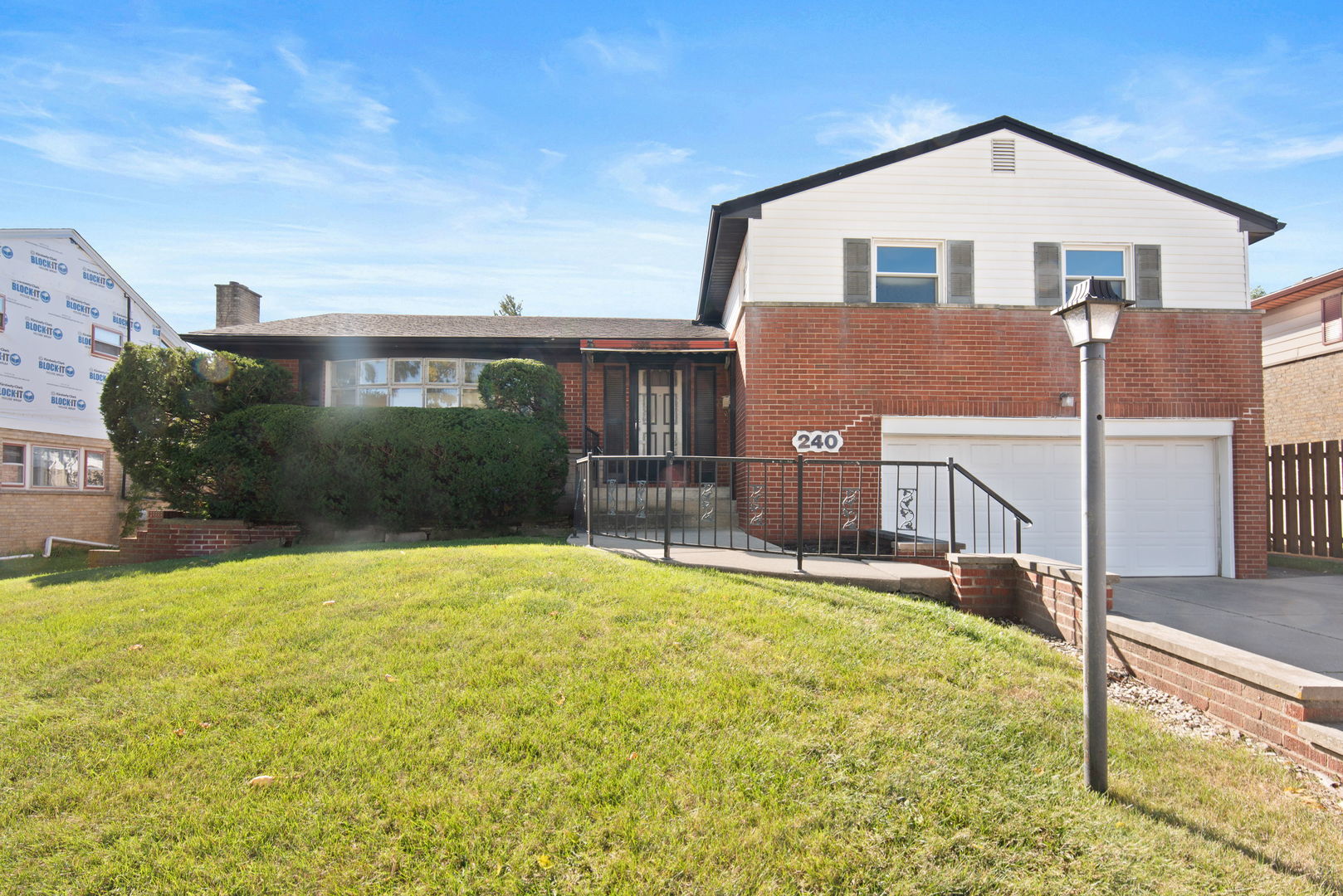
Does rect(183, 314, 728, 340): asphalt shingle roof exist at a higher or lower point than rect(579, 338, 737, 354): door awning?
higher

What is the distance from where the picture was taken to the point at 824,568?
6488mm

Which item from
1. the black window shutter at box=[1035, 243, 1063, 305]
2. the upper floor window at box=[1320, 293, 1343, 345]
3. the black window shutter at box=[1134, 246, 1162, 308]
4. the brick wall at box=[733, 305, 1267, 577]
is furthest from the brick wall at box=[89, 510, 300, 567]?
the upper floor window at box=[1320, 293, 1343, 345]

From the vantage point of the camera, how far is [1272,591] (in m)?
8.43

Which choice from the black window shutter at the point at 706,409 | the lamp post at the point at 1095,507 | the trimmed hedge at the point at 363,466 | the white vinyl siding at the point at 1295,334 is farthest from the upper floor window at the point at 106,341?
the white vinyl siding at the point at 1295,334

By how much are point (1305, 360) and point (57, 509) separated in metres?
27.4

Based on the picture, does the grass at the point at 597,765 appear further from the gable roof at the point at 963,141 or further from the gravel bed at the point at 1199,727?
the gable roof at the point at 963,141

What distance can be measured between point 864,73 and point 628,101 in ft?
9.49

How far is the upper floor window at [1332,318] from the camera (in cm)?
1276

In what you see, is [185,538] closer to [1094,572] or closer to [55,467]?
[1094,572]

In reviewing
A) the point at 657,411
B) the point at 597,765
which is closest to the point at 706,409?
the point at 657,411

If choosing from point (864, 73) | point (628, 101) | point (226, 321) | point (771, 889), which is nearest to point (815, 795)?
point (771, 889)

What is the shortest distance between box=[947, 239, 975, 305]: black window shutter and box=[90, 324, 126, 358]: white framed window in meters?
20.9

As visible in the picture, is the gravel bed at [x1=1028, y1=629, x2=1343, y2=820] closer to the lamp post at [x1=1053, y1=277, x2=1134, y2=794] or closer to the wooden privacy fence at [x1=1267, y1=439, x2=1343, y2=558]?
the lamp post at [x1=1053, y1=277, x2=1134, y2=794]

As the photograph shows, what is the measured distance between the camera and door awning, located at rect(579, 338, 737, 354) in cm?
1166
